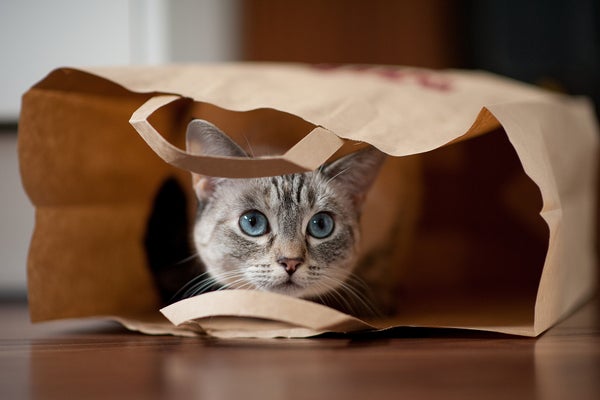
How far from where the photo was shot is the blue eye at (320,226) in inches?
49.9

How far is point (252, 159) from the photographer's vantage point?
1024 millimetres

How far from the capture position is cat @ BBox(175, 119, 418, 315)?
1207 mm

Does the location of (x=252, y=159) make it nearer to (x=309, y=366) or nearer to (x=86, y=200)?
(x=309, y=366)

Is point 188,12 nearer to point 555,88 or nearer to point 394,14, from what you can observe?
point 394,14

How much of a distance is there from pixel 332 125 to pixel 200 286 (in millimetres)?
523

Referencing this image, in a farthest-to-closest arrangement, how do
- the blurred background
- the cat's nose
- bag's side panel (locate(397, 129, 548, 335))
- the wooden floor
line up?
the blurred background, bag's side panel (locate(397, 129, 548, 335)), the cat's nose, the wooden floor

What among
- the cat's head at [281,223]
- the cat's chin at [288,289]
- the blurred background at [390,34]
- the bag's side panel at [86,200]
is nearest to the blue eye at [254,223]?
the cat's head at [281,223]

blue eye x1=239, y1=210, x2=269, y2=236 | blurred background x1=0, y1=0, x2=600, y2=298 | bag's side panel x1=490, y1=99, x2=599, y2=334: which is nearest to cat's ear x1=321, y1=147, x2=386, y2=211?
blue eye x1=239, y1=210, x2=269, y2=236

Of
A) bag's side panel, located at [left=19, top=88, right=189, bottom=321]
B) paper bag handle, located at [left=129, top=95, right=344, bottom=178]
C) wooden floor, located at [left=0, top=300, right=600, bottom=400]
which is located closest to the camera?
wooden floor, located at [left=0, top=300, right=600, bottom=400]

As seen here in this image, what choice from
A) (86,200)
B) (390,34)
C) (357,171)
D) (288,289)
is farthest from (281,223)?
(390,34)

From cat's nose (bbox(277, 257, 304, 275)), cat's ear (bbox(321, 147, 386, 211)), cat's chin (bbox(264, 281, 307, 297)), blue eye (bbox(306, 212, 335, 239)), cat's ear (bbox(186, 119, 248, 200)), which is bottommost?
cat's chin (bbox(264, 281, 307, 297))

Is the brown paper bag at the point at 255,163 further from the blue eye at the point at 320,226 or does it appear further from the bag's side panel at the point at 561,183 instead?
the blue eye at the point at 320,226

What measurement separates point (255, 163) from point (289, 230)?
0.70 ft

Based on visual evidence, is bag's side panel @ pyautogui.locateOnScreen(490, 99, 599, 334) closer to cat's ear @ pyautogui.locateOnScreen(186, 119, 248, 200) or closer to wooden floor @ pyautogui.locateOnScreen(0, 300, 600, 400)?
wooden floor @ pyautogui.locateOnScreen(0, 300, 600, 400)
